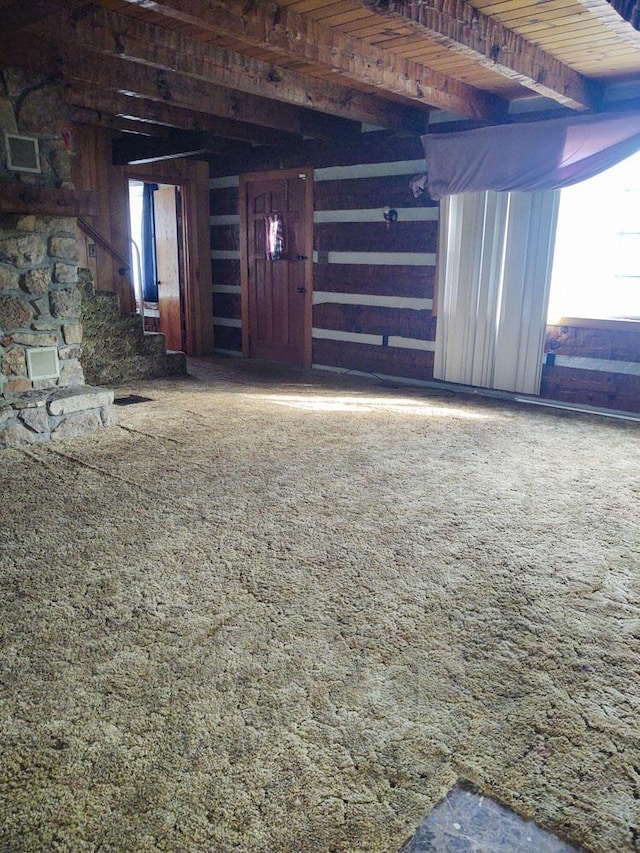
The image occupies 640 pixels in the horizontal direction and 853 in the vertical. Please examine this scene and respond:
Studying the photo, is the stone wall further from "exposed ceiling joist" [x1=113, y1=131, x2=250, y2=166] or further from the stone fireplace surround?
"exposed ceiling joist" [x1=113, y1=131, x2=250, y2=166]

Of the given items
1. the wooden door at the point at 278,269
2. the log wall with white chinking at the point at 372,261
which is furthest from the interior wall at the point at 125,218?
the log wall with white chinking at the point at 372,261

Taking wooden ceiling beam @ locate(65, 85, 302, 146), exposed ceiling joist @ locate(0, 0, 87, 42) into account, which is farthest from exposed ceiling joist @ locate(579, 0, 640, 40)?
wooden ceiling beam @ locate(65, 85, 302, 146)

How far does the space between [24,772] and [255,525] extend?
63.1 inches

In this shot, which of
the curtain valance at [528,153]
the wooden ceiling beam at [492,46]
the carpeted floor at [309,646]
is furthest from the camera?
the curtain valance at [528,153]

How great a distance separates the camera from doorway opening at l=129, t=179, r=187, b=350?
8.23m

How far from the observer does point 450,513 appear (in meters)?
3.31

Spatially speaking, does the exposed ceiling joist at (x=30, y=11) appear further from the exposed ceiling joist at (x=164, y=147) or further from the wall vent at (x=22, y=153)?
the exposed ceiling joist at (x=164, y=147)

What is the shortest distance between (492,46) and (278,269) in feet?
13.4

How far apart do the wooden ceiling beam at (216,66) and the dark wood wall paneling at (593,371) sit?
2.39 metres

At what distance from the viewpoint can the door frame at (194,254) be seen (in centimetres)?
798

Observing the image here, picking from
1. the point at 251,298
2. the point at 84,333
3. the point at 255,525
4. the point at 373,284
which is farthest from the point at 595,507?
the point at 251,298

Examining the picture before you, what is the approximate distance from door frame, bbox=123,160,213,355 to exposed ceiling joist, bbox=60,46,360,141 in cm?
224

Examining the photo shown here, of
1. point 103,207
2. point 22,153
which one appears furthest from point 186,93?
point 103,207

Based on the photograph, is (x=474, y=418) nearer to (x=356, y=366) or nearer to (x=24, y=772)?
(x=356, y=366)
